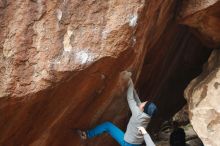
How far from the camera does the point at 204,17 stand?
26.1 ft

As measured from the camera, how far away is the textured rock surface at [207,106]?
7996 millimetres

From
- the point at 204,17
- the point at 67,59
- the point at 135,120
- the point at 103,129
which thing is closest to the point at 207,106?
the point at 204,17

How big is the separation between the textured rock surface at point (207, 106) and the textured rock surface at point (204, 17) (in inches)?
24.5

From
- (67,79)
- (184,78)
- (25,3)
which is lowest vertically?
(184,78)

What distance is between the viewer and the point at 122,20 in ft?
21.0

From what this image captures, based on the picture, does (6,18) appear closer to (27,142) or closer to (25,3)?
(25,3)

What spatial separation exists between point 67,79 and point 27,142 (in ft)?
4.54

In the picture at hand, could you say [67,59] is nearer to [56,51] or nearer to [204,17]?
[56,51]

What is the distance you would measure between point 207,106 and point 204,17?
1652 millimetres

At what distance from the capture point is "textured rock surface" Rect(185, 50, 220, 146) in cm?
800

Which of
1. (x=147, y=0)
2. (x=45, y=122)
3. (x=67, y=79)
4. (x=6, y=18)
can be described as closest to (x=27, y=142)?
(x=45, y=122)

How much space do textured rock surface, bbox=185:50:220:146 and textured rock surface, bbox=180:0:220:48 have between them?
2.04ft

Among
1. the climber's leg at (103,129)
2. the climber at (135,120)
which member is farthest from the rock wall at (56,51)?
the climber's leg at (103,129)

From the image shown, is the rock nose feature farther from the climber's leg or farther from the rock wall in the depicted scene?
the climber's leg
